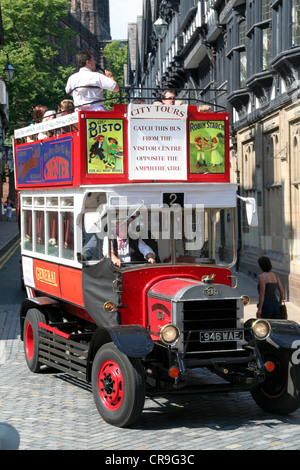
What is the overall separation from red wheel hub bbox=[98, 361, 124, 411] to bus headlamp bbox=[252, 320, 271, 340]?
1.48 meters

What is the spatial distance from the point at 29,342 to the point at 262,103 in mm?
11793

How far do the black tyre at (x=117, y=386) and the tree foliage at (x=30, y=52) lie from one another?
1887 inches

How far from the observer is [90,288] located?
32.7 ft

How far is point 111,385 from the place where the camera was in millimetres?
8812

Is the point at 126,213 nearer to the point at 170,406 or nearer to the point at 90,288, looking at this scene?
the point at 90,288

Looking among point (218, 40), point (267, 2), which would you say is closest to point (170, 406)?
point (267, 2)

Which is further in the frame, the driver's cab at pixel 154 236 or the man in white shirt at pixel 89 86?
the man in white shirt at pixel 89 86

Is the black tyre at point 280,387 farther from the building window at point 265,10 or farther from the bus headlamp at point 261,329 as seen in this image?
the building window at point 265,10

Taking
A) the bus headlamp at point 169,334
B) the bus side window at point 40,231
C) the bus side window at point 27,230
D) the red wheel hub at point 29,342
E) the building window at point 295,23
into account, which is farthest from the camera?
the building window at point 295,23

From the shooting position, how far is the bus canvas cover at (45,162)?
35.0 ft

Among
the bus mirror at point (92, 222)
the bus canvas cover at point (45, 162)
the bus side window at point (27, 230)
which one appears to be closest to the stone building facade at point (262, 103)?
the bus canvas cover at point (45, 162)

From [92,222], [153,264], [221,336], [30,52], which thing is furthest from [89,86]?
[30,52]

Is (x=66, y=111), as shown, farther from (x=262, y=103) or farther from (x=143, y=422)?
(x=262, y=103)

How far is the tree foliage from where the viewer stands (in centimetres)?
5600
